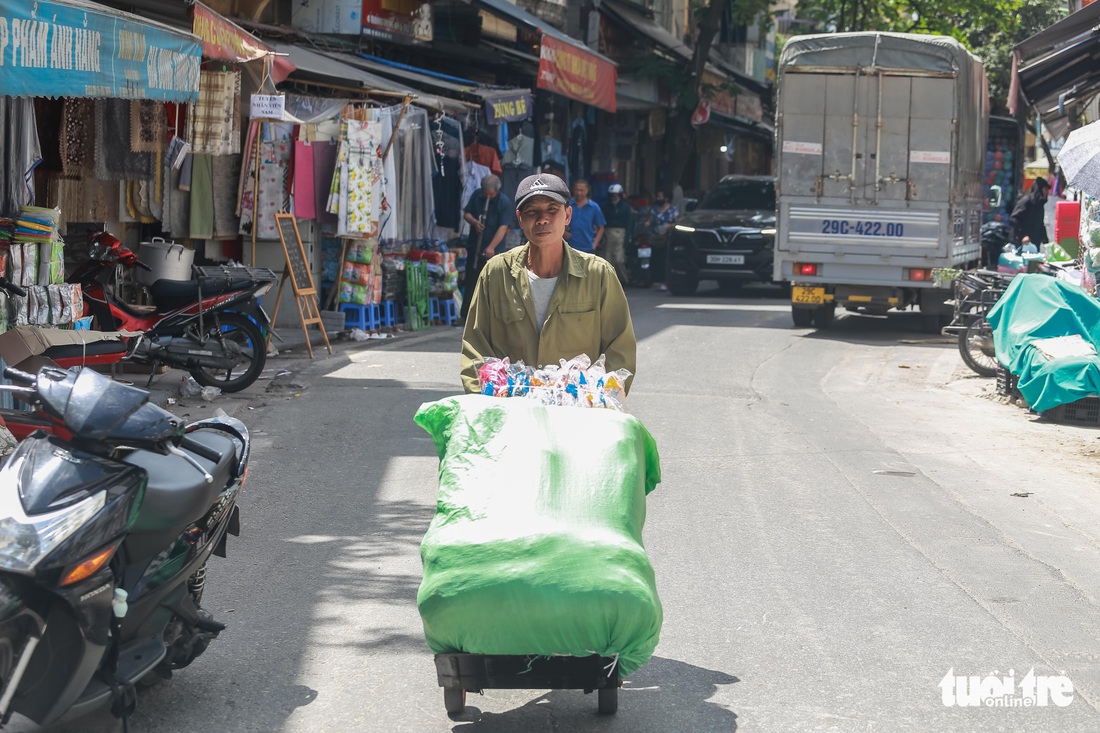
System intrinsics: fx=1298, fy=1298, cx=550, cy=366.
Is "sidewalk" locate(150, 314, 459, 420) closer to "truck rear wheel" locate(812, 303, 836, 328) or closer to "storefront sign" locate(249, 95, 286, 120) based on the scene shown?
"storefront sign" locate(249, 95, 286, 120)

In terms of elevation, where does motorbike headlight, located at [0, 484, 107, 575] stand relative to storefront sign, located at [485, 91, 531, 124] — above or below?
below

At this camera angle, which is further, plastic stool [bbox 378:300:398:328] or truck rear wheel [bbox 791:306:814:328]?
truck rear wheel [bbox 791:306:814:328]

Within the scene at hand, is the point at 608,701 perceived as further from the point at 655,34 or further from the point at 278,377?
the point at 655,34

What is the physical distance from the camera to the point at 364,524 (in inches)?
278

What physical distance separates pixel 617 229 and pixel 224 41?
46.7 ft

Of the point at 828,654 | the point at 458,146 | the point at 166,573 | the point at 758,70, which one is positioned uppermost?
the point at 758,70

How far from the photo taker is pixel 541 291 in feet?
16.4

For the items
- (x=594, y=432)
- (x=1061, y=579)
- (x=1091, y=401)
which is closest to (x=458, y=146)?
(x=1091, y=401)

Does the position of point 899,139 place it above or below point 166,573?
above

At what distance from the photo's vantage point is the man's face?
485 cm

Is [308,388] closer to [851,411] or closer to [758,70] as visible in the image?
[851,411]

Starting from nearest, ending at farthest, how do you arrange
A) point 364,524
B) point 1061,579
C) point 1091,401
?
point 1061,579 < point 364,524 < point 1091,401

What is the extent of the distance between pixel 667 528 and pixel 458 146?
35.6 feet

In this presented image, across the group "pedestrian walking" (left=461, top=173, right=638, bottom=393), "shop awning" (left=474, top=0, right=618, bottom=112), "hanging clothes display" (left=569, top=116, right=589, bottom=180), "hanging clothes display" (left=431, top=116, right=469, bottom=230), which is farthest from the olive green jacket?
"hanging clothes display" (left=569, top=116, right=589, bottom=180)
